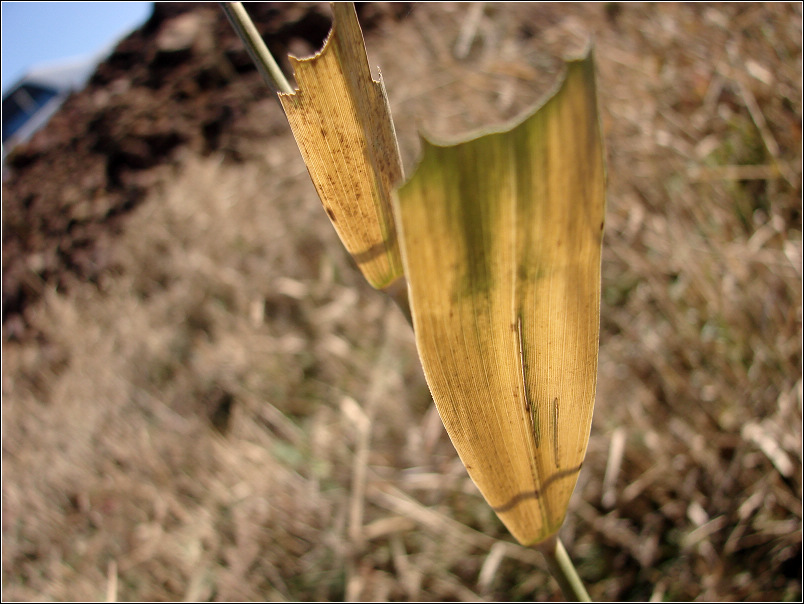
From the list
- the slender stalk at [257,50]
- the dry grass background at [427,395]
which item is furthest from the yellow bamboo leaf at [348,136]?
the dry grass background at [427,395]

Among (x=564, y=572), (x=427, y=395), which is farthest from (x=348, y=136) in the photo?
(x=427, y=395)

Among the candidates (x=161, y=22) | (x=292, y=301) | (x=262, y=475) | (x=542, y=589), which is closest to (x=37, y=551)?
(x=262, y=475)

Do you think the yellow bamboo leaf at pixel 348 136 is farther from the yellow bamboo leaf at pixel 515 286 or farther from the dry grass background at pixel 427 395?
the dry grass background at pixel 427 395

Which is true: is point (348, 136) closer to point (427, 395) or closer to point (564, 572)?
point (564, 572)

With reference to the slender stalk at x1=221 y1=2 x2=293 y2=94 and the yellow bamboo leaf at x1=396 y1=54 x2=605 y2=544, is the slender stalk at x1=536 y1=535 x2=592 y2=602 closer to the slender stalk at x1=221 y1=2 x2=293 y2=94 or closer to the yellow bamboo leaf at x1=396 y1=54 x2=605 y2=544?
the yellow bamboo leaf at x1=396 y1=54 x2=605 y2=544

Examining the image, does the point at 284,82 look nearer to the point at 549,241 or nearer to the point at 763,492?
the point at 549,241
